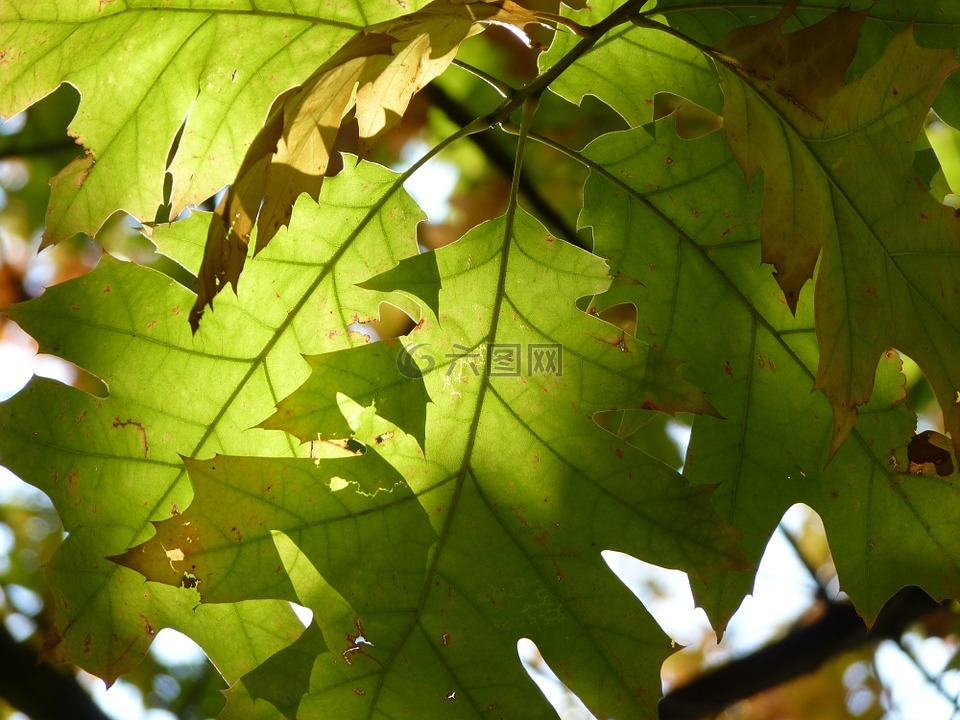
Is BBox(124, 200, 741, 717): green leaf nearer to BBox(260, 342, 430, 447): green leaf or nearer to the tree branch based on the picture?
BBox(260, 342, 430, 447): green leaf

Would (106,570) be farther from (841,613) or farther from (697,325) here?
(841,613)

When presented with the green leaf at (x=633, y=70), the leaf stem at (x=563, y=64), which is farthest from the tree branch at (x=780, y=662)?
the leaf stem at (x=563, y=64)

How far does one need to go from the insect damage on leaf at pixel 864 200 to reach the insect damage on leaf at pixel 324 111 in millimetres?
331

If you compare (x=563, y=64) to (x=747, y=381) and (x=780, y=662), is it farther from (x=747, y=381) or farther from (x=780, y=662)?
(x=780, y=662)

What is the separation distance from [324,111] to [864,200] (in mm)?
667

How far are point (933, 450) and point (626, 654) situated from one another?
0.56 metres

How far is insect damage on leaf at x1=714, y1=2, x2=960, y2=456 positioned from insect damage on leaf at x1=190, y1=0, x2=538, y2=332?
0.33m

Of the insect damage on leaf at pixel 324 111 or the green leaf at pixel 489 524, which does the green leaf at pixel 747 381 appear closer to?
the green leaf at pixel 489 524

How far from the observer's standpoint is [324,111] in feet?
3.28

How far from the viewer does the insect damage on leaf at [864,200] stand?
105 centimetres

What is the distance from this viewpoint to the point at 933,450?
130cm

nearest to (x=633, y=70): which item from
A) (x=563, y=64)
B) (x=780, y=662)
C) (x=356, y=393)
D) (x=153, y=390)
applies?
(x=563, y=64)

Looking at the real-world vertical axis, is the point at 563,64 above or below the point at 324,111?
above

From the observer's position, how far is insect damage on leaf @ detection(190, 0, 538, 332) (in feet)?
2.96
